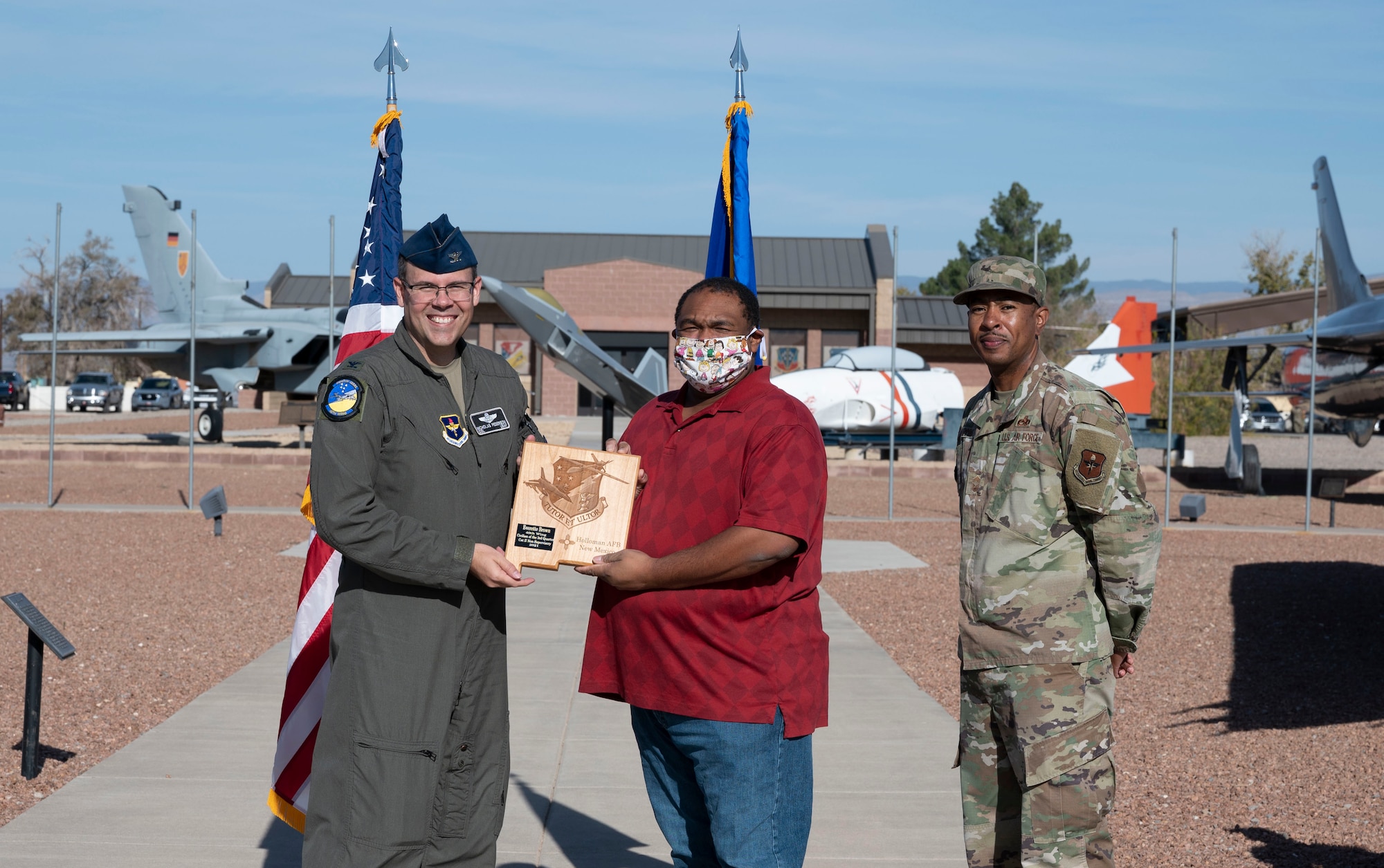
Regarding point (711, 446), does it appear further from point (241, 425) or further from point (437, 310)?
point (241, 425)

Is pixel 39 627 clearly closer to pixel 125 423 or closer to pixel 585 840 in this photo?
pixel 585 840

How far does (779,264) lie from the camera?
172 ft

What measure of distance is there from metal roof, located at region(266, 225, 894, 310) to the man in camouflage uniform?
4713cm

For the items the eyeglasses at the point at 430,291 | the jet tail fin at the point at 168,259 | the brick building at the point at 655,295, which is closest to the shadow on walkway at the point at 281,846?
the eyeglasses at the point at 430,291

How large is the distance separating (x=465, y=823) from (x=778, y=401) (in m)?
1.42

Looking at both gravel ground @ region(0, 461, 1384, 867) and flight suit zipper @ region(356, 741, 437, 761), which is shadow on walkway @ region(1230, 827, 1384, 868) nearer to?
gravel ground @ region(0, 461, 1384, 867)

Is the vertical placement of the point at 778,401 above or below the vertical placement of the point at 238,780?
above

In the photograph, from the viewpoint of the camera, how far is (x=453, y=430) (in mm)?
3061

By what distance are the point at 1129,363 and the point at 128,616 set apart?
26.6 meters

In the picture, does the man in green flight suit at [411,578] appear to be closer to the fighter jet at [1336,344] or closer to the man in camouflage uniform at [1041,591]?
the man in camouflage uniform at [1041,591]

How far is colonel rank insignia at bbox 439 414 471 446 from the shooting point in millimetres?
3045

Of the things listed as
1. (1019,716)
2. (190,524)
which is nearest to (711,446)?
(1019,716)

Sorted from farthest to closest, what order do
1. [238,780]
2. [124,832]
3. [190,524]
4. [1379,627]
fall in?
[190,524], [1379,627], [238,780], [124,832]

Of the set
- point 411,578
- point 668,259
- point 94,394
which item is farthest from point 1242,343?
point 94,394
